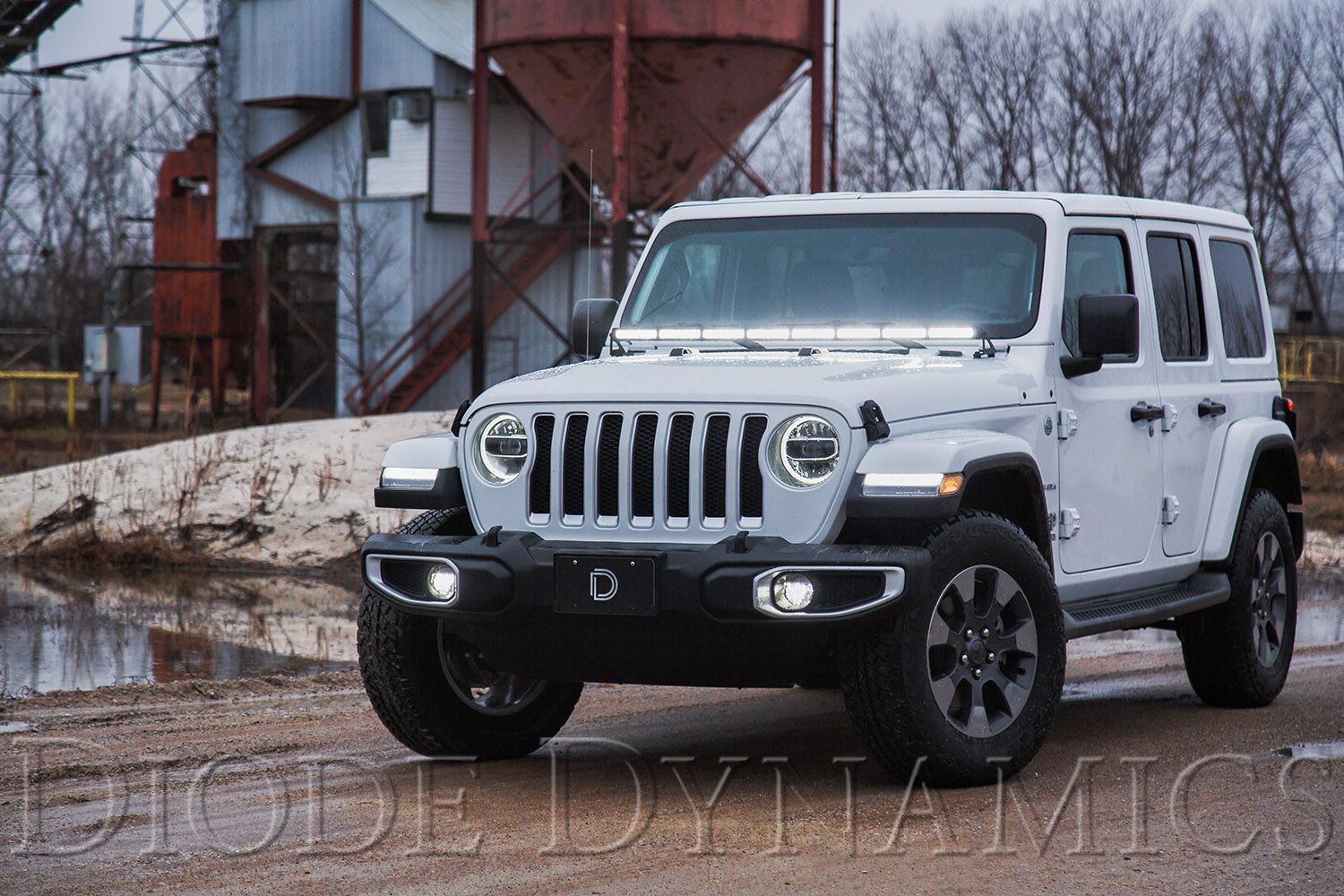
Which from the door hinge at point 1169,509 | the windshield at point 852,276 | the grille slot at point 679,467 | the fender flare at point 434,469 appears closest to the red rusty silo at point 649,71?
the windshield at point 852,276

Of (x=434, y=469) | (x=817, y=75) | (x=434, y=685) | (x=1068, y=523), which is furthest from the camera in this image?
(x=817, y=75)

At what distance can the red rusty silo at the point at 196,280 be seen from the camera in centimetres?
3406

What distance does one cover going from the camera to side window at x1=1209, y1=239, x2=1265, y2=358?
872 cm

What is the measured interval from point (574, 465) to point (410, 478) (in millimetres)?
723

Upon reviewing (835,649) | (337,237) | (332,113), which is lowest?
(835,649)

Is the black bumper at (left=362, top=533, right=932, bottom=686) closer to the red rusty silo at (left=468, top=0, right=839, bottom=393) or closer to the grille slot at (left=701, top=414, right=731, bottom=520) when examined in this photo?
the grille slot at (left=701, top=414, right=731, bottom=520)

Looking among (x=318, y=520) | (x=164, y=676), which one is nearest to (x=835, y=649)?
(x=164, y=676)

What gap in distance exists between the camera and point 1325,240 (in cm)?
4888

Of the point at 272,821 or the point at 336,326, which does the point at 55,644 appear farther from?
the point at 336,326

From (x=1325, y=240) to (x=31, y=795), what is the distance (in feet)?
156

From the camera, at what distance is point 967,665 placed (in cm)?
619

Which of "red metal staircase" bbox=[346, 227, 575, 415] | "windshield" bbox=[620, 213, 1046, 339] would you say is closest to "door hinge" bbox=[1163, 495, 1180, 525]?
"windshield" bbox=[620, 213, 1046, 339]

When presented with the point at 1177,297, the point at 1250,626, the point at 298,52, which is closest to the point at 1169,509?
the point at 1250,626

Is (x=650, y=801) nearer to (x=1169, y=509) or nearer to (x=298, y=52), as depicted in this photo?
(x=1169, y=509)
